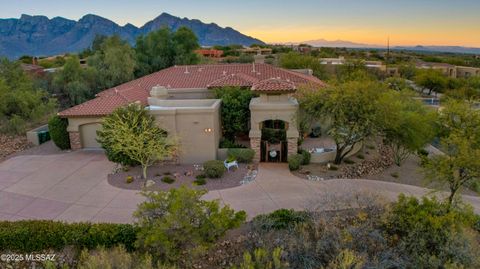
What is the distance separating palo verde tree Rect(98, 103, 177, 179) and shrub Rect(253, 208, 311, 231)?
276 inches

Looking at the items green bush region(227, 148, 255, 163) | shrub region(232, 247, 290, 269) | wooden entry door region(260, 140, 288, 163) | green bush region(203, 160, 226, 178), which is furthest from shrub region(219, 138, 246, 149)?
shrub region(232, 247, 290, 269)

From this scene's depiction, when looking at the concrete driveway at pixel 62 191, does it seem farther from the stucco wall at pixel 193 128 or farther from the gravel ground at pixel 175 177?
the stucco wall at pixel 193 128

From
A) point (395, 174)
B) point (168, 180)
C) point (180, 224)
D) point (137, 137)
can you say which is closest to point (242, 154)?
point (168, 180)

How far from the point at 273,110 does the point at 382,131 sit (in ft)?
21.0

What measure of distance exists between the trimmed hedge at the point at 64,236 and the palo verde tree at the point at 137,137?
541 cm

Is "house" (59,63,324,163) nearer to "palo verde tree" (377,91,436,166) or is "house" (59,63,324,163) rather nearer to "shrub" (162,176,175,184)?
"shrub" (162,176,175,184)

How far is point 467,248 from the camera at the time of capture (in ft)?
38.2

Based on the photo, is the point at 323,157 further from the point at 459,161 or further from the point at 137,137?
the point at 137,137

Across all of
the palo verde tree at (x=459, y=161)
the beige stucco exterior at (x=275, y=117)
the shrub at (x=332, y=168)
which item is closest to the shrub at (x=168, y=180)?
the beige stucco exterior at (x=275, y=117)

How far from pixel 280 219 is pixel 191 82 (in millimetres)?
18773

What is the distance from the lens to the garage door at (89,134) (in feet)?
78.4

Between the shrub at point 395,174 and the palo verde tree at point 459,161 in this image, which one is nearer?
the palo verde tree at point 459,161

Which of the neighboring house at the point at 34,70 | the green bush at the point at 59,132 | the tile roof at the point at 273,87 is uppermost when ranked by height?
the neighboring house at the point at 34,70

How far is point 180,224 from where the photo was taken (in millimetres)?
11477
